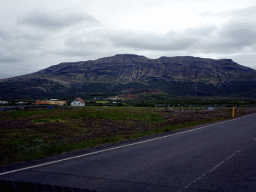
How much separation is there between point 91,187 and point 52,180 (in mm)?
1188

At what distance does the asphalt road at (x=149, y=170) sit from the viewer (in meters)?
6.26

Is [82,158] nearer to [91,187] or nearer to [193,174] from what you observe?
[91,187]

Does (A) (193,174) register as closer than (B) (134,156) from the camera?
Yes

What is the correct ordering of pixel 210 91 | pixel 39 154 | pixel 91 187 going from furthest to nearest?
pixel 210 91, pixel 39 154, pixel 91 187

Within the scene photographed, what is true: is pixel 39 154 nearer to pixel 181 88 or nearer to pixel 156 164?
pixel 156 164

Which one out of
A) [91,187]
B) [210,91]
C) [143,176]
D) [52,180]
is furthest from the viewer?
[210,91]

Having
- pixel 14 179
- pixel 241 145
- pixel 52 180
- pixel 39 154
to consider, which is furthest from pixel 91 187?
pixel 241 145

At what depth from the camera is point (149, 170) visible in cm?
759

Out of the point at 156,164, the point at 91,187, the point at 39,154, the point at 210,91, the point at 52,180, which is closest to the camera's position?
the point at 91,187

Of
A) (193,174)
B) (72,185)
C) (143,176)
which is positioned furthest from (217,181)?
(72,185)

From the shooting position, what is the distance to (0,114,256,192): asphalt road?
6.26 metres

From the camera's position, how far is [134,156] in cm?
944

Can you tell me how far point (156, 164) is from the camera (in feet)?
27.2

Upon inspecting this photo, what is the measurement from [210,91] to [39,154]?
189 metres
